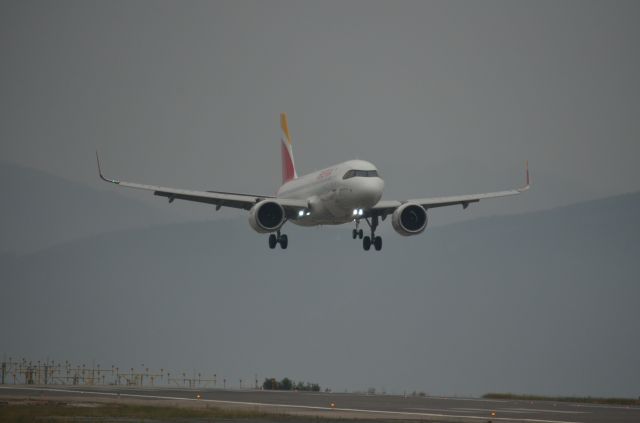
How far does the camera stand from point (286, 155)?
96812 millimetres

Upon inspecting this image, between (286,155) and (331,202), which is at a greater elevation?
(286,155)

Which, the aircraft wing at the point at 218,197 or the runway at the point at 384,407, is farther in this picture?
the aircraft wing at the point at 218,197

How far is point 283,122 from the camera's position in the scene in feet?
333

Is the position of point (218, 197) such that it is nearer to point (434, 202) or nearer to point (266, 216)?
point (266, 216)

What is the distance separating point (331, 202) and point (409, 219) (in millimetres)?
6053

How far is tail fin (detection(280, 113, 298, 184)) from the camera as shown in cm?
9369

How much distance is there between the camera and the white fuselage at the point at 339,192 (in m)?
66.7

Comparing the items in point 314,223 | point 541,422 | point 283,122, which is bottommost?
point 541,422

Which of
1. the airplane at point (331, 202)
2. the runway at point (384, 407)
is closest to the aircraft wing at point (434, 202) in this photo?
the airplane at point (331, 202)

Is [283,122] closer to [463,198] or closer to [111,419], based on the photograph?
[463,198]

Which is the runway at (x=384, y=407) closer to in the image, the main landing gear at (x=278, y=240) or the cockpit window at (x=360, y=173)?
the cockpit window at (x=360, y=173)

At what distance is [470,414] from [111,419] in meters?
16.2

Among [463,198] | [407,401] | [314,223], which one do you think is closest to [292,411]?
[407,401]

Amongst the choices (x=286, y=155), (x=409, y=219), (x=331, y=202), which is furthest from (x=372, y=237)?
(x=286, y=155)
